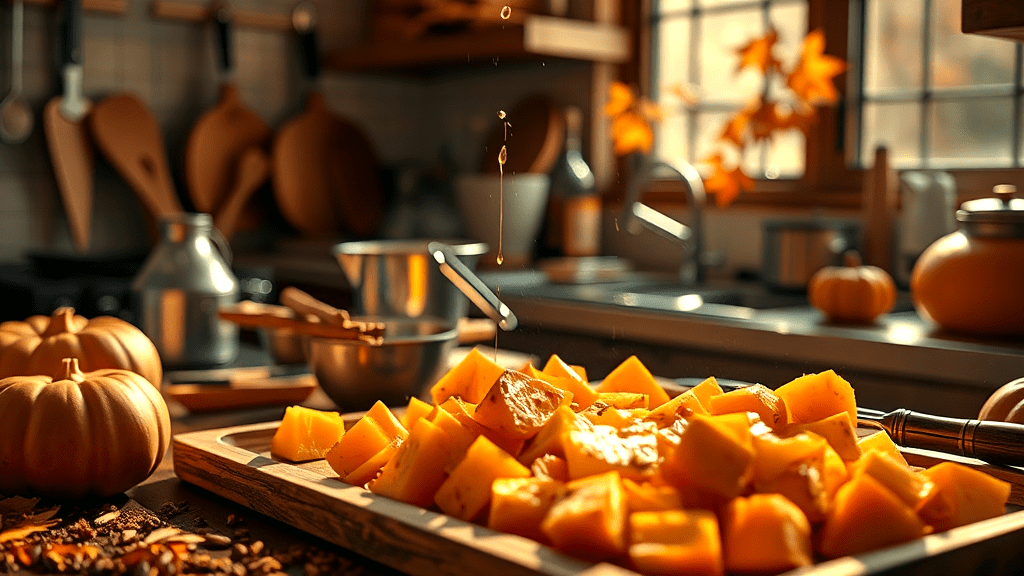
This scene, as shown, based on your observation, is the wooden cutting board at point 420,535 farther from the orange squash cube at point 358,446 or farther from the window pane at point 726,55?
the window pane at point 726,55

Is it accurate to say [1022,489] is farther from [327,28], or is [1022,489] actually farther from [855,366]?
[327,28]

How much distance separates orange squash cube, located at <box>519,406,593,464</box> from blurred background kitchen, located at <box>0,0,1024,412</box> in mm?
1196

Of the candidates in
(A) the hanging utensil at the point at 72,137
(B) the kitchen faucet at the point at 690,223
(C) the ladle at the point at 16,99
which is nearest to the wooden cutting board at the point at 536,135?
(B) the kitchen faucet at the point at 690,223

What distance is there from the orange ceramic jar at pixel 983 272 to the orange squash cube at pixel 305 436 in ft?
4.36

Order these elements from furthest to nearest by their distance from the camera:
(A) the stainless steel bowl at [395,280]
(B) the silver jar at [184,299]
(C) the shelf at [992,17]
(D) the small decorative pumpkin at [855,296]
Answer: (D) the small decorative pumpkin at [855,296], (A) the stainless steel bowl at [395,280], (B) the silver jar at [184,299], (C) the shelf at [992,17]

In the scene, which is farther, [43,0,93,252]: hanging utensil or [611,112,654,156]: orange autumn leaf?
[43,0,93,252]: hanging utensil

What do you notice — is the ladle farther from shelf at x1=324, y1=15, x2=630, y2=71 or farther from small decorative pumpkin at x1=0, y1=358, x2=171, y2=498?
small decorative pumpkin at x1=0, y1=358, x2=171, y2=498

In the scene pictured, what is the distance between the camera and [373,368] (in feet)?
4.10

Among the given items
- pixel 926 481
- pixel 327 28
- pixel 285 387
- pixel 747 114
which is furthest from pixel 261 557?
pixel 327 28

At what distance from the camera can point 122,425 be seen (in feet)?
3.17

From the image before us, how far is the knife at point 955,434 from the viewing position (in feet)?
2.89

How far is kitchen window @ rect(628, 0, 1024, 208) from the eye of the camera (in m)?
2.54

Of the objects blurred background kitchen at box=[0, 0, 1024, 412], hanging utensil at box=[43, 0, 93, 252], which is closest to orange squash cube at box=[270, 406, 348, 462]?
blurred background kitchen at box=[0, 0, 1024, 412]

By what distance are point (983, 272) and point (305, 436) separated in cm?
136
